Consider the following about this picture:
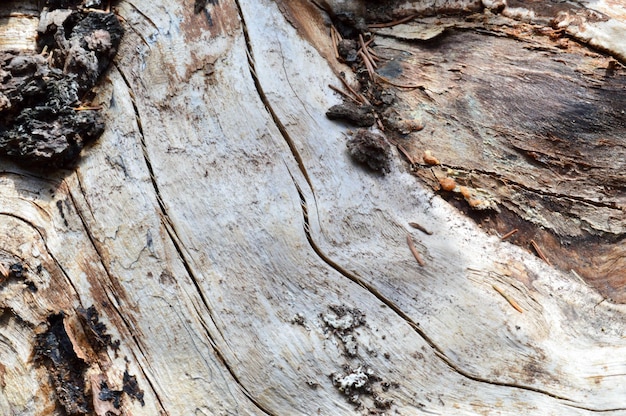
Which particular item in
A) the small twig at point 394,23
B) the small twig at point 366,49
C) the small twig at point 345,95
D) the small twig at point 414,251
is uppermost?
the small twig at point 394,23

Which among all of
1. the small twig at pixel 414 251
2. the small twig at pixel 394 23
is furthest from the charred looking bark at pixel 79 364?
the small twig at pixel 394 23

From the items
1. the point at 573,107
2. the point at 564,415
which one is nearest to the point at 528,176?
the point at 573,107

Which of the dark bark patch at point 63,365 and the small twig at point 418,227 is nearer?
the dark bark patch at point 63,365

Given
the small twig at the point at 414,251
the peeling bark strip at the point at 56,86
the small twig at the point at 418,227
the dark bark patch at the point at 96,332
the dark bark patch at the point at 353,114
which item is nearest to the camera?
the dark bark patch at the point at 96,332

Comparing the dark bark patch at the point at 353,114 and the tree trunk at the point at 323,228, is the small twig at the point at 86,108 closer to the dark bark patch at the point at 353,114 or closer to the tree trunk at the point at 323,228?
the tree trunk at the point at 323,228

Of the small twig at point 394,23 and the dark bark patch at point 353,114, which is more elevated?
the small twig at point 394,23

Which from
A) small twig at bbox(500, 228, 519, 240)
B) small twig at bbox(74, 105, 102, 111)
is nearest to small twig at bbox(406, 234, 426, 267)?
small twig at bbox(500, 228, 519, 240)

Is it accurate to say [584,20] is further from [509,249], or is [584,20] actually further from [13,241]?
[13,241]

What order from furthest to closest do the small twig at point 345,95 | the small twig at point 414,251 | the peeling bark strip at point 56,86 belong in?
the small twig at point 345,95, the small twig at point 414,251, the peeling bark strip at point 56,86

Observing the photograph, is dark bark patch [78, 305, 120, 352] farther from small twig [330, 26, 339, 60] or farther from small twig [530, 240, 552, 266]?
small twig [530, 240, 552, 266]
